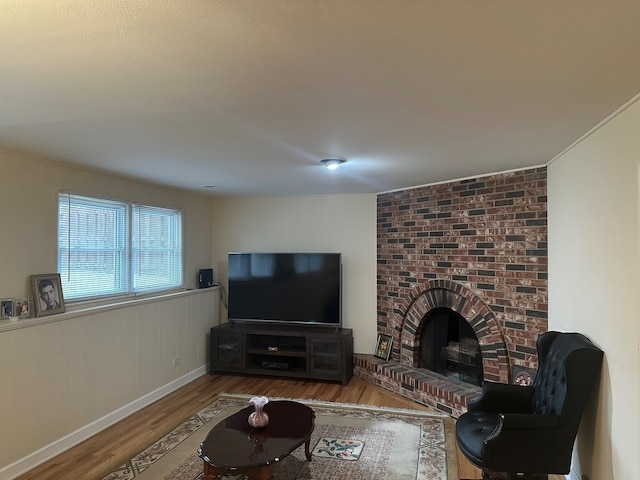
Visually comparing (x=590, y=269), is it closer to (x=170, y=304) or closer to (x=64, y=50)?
(x=64, y=50)

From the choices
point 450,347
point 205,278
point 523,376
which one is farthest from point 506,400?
point 205,278

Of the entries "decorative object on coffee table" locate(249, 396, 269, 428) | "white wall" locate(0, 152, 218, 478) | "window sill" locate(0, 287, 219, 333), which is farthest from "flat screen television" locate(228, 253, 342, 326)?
"decorative object on coffee table" locate(249, 396, 269, 428)

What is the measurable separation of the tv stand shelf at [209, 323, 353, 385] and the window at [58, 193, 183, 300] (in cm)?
101

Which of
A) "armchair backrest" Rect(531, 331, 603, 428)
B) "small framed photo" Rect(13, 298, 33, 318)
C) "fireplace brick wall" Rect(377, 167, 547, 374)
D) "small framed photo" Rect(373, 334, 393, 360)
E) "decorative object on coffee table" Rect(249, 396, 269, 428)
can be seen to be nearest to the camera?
"armchair backrest" Rect(531, 331, 603, 428)

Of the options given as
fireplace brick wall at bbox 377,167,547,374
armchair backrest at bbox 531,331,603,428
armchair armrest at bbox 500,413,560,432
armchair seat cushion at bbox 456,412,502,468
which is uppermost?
fireplace brick wall at bbox 377,167,547,374

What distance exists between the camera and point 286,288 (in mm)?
5172

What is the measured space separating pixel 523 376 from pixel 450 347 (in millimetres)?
1186

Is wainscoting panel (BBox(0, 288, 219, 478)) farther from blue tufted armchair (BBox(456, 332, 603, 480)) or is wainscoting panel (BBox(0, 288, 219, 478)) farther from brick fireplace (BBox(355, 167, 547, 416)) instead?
blue tufted armchair (BBox(456, 332, 603, 480))

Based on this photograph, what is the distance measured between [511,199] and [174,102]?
300cm

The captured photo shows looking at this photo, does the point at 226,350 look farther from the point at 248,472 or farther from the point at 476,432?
the point at 476,432

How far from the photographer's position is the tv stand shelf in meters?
4.85

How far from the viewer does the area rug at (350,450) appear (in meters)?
2.88

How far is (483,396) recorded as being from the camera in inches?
113

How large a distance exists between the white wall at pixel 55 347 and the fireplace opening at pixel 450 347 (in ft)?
9.67
